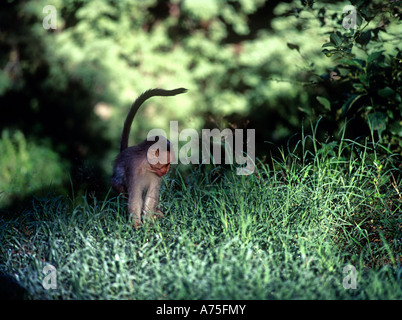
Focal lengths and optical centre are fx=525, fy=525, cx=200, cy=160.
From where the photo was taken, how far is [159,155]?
3746mm

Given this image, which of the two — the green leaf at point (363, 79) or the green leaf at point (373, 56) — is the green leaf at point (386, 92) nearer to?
the green leaf at point (363, 79)

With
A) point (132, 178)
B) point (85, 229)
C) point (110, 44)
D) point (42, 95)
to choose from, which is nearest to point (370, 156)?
point (132, 178)

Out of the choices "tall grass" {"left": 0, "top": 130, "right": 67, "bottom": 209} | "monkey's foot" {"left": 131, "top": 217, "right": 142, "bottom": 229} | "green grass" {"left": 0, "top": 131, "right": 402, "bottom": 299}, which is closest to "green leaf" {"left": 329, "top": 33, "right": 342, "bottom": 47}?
"green grass" {"left": 0, "top": 131, "right": 402, "bottom": 299}

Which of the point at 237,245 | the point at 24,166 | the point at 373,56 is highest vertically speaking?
the point at 373,56

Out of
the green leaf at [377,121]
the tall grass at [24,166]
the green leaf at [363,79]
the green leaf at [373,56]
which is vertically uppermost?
the green leaf at [373,56]

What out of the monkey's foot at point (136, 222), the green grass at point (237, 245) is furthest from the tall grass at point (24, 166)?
the monkey's foot at point (136, 222)

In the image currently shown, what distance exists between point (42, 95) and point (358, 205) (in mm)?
5502

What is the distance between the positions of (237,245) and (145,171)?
3.01ft

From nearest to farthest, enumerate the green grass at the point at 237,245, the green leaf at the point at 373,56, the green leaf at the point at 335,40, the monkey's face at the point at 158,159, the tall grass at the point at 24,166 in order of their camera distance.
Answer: the green grass at the point at 237,245 < the monkey's face at the point at 158,159 < the green leaf at the point at 335,40 < the green leaf at the point at 373,56 < the tall grass at the point at 24,166

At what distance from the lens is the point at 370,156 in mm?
4293

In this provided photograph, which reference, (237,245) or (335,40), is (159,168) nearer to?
(237,245)

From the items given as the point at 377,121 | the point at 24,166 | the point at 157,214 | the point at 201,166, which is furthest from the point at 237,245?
the point at 24,166

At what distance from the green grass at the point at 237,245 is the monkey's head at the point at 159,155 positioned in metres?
0.36

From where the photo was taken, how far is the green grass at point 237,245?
2.97m
